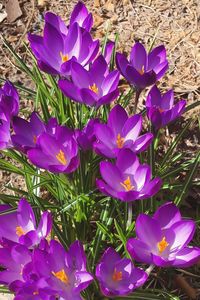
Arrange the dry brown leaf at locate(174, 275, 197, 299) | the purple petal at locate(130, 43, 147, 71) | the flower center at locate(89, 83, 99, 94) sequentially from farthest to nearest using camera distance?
the dry brown leaf at locate(174, 275, 197, 299) < the purple petal at locate(130, 43, 147, 71) < the flower center at locate(89, 83, 99, 94)

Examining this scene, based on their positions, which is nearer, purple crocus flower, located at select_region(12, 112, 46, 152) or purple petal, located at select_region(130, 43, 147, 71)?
purple crocus flower, located at select_region(12, 112, 46, 152)

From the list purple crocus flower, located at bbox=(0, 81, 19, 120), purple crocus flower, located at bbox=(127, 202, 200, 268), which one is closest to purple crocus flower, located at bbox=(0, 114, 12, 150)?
purple crocus flower, located at bbox=(0, 81, 19, 120)

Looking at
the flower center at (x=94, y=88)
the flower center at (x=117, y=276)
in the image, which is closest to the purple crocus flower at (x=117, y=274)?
the flower center at (x=117, y=276)

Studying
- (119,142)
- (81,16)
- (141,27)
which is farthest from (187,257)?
(141,27)

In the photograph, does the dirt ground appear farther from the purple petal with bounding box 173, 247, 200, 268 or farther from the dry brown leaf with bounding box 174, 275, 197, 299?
the purple petal with bounding box 173, 247, 200, 268

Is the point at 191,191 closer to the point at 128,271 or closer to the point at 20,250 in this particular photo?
the point at 128,271

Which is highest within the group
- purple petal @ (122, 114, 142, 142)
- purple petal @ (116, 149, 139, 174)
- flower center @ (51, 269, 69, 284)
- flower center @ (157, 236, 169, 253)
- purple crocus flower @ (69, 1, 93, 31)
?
purple crocus flower @ (69, 1, 93, 31)
